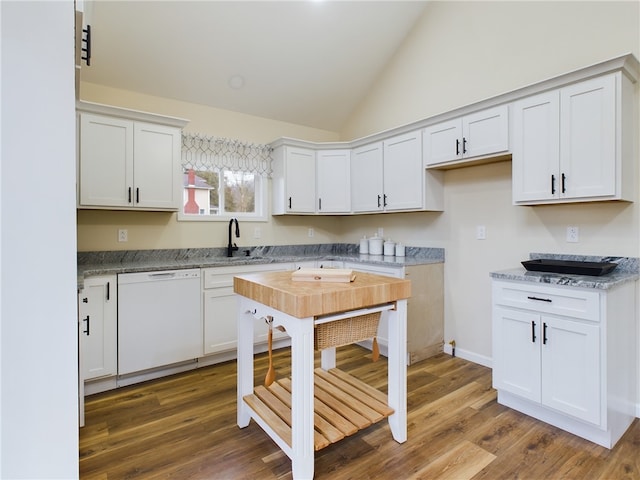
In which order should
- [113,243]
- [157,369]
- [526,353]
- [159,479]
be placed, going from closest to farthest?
[159,479]
[526,353]
[157,369]
[113,243]

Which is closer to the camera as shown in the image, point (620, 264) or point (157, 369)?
point (620, 264)

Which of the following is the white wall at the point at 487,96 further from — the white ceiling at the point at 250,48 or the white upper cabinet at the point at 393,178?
the white ceiling at the point at 250,48

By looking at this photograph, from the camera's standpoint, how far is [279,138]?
12.8 feet

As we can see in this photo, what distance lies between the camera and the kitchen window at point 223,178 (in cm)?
359

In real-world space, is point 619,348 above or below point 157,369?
above

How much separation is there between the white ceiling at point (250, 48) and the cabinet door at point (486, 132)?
1.48m

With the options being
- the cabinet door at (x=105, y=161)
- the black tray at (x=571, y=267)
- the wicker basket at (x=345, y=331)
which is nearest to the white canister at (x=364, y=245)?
the black tray at (x=571, y=267)

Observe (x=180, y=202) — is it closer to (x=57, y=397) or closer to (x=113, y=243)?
(x=113, y=243)

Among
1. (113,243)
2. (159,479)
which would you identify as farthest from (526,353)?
(113,243)

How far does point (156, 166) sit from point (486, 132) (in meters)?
2.73

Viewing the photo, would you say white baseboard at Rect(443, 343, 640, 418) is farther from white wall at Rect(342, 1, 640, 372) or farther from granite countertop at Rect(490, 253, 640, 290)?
granite countertop at Rect(490, 253, 640, 290)

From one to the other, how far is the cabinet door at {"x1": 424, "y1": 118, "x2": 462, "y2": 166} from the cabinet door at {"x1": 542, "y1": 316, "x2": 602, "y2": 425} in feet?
4.93

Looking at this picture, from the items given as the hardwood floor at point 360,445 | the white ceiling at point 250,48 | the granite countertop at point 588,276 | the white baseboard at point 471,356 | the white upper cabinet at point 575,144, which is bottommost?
the hardwood floor at point 360,445

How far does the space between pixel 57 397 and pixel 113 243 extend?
8.64 feet
